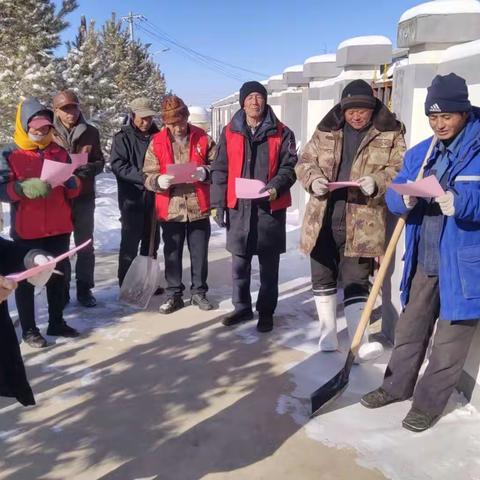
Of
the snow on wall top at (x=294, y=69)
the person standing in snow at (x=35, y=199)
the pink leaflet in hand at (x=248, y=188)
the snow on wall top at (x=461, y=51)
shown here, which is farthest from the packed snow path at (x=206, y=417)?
the snow on wall top at (x=294, y=69)

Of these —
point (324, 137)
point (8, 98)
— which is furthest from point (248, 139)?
point (8, 98)

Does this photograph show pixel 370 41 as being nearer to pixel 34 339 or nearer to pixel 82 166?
pixel 82 166

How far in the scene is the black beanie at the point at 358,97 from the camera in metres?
3.26

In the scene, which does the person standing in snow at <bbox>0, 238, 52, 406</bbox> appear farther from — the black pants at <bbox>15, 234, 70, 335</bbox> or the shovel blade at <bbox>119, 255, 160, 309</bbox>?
the shovel blade at <bbox>119, 255, 160, 309</bbox>

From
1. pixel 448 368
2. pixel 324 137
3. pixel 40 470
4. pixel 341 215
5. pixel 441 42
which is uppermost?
pixel 441 42

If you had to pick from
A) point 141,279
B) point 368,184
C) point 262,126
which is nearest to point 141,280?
point 141,279

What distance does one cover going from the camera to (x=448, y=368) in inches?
109

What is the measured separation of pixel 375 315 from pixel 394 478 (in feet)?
7.44

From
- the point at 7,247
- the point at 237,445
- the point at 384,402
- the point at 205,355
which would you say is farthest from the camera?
the point at 205,355

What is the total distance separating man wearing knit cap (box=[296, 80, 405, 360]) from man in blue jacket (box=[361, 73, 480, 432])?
0.29 metres

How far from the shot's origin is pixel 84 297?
191 inches

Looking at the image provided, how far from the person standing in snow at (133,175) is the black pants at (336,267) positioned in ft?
5.93

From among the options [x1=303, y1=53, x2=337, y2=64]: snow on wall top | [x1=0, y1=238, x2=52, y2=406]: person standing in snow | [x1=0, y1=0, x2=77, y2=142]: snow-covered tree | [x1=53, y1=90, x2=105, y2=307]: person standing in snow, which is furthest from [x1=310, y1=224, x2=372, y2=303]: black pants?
[x1=0, y1=0, x2=77, y2=142]: snow-covered tree

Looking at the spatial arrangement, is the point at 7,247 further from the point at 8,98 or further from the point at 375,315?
the point at 8,98
